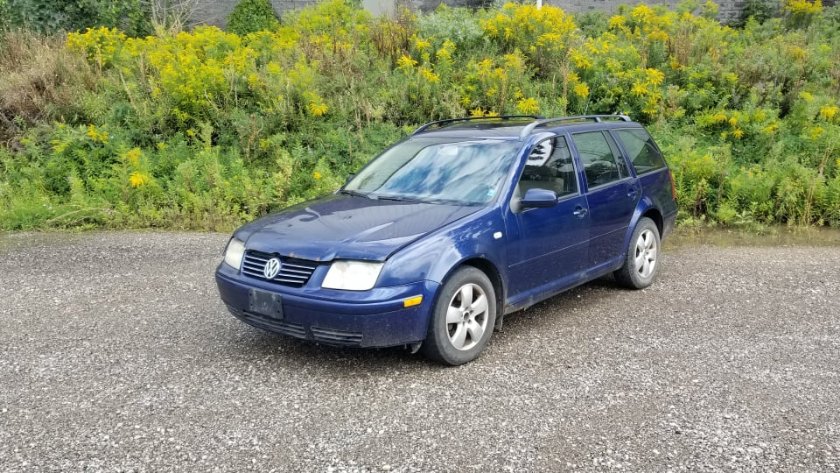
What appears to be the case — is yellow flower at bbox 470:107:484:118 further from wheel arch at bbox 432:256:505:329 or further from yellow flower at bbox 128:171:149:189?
wheel arch at bbox 432:256:505:329

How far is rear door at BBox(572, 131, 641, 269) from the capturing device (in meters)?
5.68

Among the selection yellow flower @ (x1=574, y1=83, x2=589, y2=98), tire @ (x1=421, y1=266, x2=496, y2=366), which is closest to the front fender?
tire @ (x1=421, y1=266, x2=496, y2=366)

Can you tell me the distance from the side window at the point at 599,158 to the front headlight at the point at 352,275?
228cm

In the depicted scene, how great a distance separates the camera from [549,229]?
5.17 meters

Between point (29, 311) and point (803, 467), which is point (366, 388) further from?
point (29, 311)

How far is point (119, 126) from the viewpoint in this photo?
35.0 feet

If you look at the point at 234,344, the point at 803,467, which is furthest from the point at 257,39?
the point at 803,467

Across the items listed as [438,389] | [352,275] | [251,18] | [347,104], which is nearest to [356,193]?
[352,275]

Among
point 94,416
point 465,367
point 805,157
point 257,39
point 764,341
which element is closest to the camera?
point 94,416

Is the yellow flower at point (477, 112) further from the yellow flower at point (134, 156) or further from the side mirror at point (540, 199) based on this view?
the side mirror at point (540, 199)

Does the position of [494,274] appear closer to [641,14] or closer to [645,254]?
[645,254]

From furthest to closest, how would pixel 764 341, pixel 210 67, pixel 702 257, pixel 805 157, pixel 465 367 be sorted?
pixel 210 67, pixel 805 157, pixel 702 257, pixel 764 341, pixel 465 367

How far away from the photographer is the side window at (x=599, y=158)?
18.9ft

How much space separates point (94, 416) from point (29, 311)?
2.44 m
